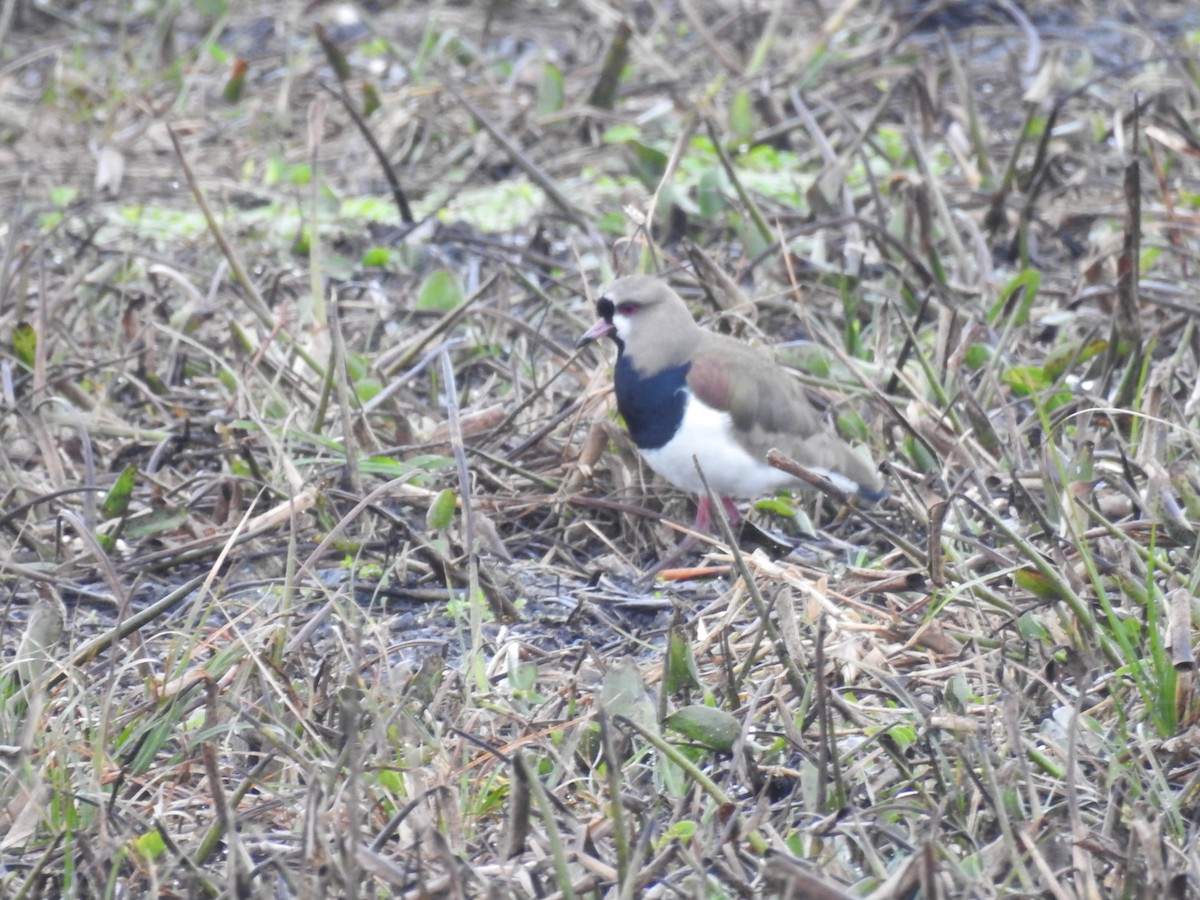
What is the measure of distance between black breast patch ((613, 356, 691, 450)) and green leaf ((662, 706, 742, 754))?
1300 millimetres

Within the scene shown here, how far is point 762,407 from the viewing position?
13.9ft

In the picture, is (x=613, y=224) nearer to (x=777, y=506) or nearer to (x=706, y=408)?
(x=706, y=408)

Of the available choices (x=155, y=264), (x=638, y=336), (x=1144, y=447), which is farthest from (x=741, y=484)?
(x=155, y=264)

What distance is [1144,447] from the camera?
3770 mm

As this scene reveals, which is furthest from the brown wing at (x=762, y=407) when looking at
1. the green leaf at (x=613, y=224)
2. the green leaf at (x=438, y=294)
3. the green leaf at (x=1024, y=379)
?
the green leaf at (x=613, y=224)

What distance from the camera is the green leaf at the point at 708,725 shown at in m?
2.82

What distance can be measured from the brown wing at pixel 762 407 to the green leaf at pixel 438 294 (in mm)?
1249

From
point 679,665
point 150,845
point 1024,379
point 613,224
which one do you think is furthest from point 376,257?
point 150,845

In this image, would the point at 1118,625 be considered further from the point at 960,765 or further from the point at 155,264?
the point at 155,264

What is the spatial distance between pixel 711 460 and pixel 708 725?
1.36m

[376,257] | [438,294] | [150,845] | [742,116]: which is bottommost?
[376,257]

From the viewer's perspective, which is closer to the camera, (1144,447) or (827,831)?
(827,831)

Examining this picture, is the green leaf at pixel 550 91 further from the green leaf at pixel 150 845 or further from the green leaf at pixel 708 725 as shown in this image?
the green leaf at pixel 150 845

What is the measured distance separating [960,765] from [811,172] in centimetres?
421
